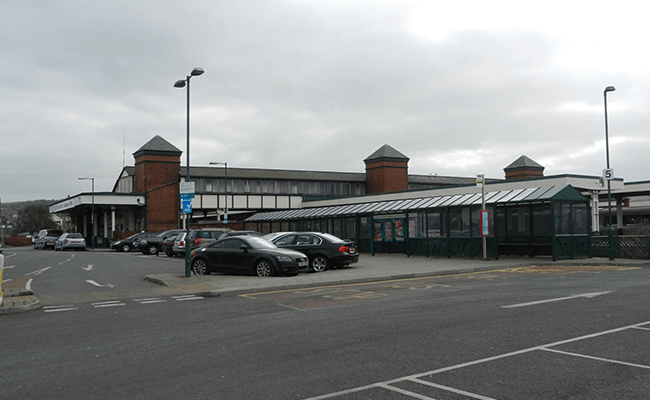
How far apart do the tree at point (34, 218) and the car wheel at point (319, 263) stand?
10317 centimetres

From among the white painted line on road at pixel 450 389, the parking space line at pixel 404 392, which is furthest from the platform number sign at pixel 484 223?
the parking space line at pixel 404 392

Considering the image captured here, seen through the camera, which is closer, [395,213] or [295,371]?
[295,371]

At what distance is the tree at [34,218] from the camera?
361 feet

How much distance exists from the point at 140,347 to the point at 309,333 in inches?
96.1

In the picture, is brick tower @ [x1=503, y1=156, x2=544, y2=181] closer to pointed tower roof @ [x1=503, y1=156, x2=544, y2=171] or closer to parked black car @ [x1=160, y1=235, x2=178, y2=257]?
pointed tower roof @ [x1=503, y1=156, x2=544, y2=171]

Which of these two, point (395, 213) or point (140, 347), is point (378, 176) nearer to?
point (395, 213)

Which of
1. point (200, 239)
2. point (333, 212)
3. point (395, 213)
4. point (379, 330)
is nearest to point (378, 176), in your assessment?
point (333, 212)

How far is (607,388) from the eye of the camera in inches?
207

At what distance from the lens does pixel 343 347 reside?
7.33 metres

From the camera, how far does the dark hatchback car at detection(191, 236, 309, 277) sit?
17562 mm

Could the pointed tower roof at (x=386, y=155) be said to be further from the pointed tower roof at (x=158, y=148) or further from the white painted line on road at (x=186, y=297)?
the white painted line on road at (x=186, y=297)

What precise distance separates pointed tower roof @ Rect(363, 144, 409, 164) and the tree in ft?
240

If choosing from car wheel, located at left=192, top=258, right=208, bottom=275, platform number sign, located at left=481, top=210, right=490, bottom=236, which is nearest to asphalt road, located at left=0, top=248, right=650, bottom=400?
car wheel, located at left=192, top=258, right=208, bottom=275

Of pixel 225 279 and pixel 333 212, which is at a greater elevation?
pixel 333 212
